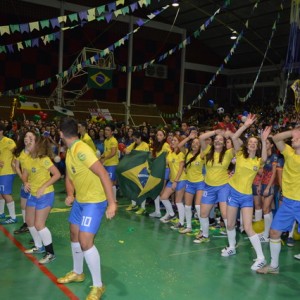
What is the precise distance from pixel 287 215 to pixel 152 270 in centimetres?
185

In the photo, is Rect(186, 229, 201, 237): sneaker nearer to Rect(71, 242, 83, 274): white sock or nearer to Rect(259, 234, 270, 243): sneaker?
Rect(259, 234, 270, 243): sneaker

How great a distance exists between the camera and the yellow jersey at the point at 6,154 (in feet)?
21.7

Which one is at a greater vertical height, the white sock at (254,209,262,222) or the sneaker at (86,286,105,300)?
the white sock at (254,209,262,222)

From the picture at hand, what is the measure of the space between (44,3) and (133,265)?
1923cm

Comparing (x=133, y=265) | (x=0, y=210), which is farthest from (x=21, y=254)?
(x=0, y=210)

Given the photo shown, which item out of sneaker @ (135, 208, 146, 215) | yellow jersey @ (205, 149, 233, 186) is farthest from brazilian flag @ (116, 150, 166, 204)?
yellow jersey @ (205, 149, 233, 186)

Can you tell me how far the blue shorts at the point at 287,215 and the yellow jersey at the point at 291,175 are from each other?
7cm

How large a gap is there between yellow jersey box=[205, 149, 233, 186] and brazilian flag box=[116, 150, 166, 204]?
1.98 m

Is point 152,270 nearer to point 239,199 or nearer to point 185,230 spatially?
point 239,199

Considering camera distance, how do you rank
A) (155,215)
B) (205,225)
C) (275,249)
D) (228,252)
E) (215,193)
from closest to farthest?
1. (275,249)
2. (228,252)
3. (215,193)
4. (205,225)
5. (155,215)

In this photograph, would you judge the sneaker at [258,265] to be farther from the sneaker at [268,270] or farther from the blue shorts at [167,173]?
the blue shorts at [167,173]

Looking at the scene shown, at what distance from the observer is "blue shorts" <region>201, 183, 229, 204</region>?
5840 mm

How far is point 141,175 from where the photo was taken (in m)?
8.04

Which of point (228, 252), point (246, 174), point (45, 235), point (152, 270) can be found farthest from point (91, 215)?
point (228, 252)
